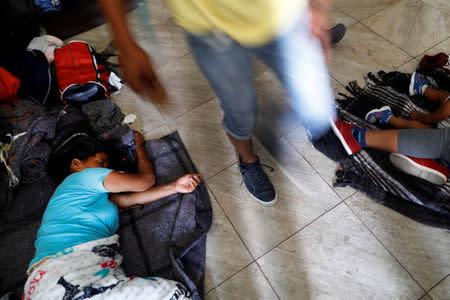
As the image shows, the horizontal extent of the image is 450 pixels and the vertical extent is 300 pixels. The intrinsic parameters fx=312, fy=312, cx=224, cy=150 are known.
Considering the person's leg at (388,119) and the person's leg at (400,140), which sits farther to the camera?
→ the person's leg at (388,119)

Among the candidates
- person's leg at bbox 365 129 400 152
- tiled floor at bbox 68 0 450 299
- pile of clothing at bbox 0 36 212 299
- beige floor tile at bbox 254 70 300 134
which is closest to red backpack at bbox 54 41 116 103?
pile of clothing at bbox 0 36 212 299

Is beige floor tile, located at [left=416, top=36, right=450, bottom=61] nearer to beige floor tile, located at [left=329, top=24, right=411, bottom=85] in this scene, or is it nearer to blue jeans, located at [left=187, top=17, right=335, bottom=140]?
beige floor tile, located at [left=329, top=24, right=411, bottom=85]

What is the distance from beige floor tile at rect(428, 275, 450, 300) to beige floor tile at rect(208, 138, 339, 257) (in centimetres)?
40

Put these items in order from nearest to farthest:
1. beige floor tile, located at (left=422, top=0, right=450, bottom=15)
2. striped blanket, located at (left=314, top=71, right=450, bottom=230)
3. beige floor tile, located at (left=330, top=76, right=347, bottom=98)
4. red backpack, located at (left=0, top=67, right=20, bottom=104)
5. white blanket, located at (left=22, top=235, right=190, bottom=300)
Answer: white blanket, located at (left=22, top=235, right=190, bottom=300) → striped blanket, located at (left=314, top=71, right=450, bottom=230) → beige floor tile, located at (left=330, top=76, right=347, bottom=98) → red backpack, located at (left=0, top=67, right=20, bottom=104) → beige floor tile, located at (left=422, top=0, right=450, bottom=15)

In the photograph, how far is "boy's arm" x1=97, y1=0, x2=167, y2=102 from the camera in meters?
0.61

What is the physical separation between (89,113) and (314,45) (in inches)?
45.1

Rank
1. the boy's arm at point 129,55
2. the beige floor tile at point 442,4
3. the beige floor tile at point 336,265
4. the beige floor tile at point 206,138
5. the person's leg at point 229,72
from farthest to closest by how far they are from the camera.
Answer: the beige floor tile at point 442,4, the beige floor tile at point 206,138, the beige floor tile at point 336,265, the person's leg at point 229,72, the boy's arm at point 129,55

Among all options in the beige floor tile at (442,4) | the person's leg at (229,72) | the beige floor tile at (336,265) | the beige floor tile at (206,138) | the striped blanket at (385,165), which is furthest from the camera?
the beige floor tile at (442,4)

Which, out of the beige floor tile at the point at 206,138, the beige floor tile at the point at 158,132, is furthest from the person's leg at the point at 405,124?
the beige floor tile at the point at 158,132

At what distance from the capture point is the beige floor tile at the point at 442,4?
5.63ft

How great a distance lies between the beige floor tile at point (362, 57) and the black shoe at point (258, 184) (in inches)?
25.7

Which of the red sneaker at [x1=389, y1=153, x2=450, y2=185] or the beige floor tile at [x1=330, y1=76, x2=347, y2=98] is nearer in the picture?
the red sneaker at [x1=389, y1=153, x2=450, y2=185]

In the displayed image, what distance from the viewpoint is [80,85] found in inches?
62.2

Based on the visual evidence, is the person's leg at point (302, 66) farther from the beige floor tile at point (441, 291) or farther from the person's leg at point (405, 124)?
the beige floor tile at point (441, 291)
